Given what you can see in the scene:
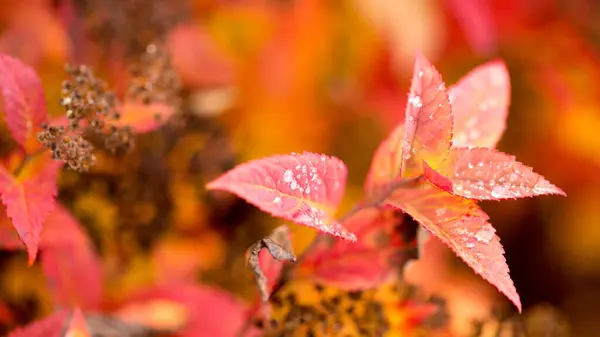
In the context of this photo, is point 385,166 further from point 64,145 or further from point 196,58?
point 196,58

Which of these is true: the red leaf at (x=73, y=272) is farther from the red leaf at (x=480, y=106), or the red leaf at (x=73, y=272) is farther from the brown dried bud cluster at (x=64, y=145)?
the red leaf at (x=480, y=106)

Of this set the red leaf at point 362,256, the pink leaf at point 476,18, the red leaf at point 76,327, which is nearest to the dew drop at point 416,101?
the red leaf at point 362,256

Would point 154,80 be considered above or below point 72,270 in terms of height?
above

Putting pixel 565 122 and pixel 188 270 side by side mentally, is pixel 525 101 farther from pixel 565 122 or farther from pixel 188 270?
pixel 188 270

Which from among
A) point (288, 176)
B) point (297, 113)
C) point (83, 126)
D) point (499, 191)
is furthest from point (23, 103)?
point (297, 113)

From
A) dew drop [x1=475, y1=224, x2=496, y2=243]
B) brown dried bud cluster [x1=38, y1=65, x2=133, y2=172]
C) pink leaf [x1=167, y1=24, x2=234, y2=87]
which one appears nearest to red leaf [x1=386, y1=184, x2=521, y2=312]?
dew drop [x1=475, y1=224, x2=496, y2=243]

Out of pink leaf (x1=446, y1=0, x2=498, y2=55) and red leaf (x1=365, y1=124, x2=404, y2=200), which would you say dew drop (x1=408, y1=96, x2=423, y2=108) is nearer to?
red leaf (x1=365, y1=124, x2=404, y2=200)
